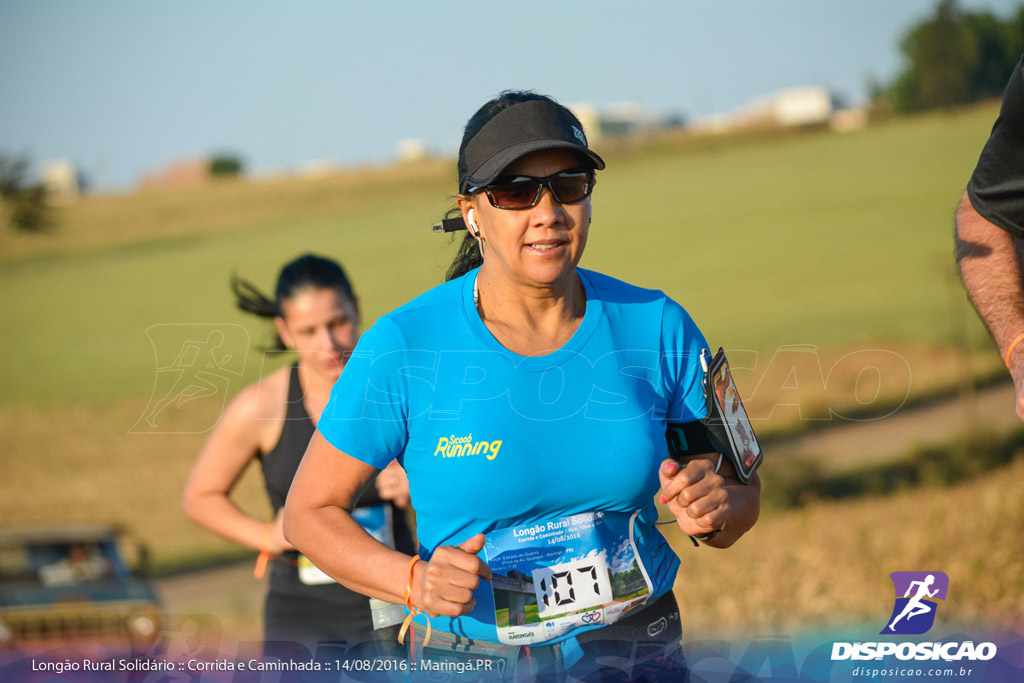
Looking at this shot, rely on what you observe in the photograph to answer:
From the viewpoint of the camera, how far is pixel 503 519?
2.24 meters

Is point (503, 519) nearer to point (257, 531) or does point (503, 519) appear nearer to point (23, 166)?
point (257, 531)

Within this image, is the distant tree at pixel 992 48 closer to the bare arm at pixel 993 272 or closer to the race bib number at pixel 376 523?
the bare arm at pixel 993 272

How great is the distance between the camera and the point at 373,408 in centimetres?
221

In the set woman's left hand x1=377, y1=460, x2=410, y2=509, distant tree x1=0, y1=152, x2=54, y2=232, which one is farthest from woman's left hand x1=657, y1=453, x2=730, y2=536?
distant tree x1=0, y1=152, x2=54, y2=232

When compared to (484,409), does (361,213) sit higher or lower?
higher

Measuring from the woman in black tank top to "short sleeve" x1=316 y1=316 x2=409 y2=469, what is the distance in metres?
1.23

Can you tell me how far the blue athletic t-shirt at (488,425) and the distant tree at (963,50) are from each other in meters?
2.88

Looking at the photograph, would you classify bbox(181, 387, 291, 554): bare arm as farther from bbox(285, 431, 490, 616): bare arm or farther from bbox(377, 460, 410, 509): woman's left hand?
bbox(285, 431, 490, 616): bare arm

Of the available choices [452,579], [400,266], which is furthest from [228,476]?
[400,266]

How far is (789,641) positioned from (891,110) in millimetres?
39032

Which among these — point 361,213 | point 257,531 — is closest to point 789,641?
point 257,531

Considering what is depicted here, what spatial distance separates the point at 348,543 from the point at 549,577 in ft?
1.50

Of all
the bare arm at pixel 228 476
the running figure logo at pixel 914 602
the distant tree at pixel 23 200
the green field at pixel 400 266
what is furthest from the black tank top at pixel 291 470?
the distant tree at pixel 23 200

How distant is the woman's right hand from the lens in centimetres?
203
